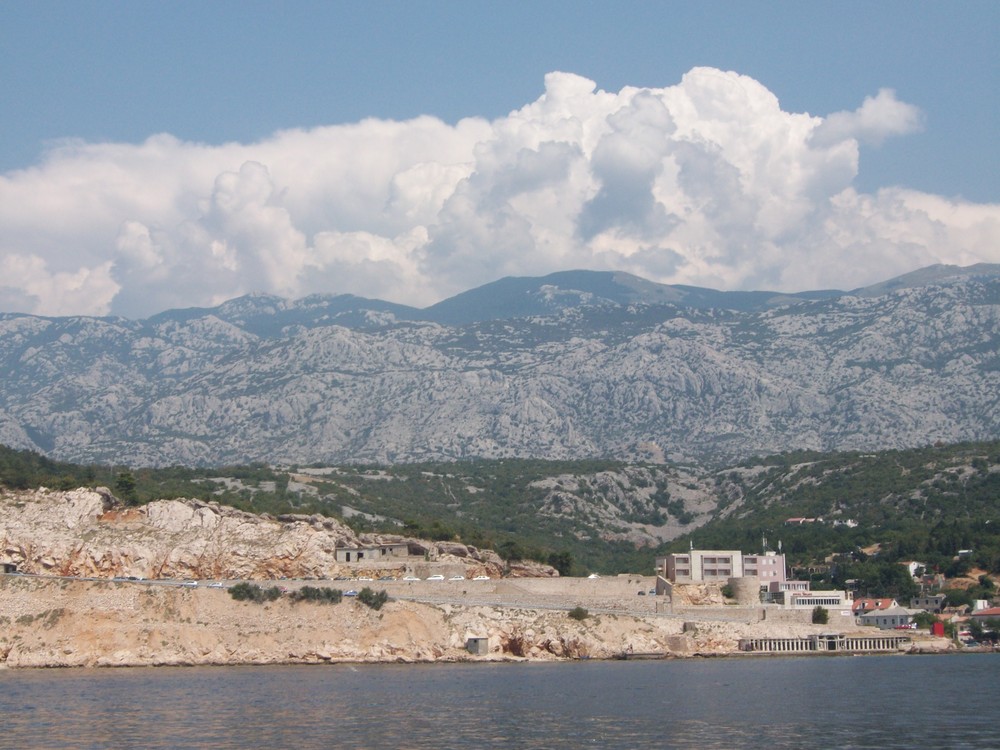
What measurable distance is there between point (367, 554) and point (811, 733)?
6050 centimetres

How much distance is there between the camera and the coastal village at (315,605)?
100812mm

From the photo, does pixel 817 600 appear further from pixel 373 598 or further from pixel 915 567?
pixel 373 598

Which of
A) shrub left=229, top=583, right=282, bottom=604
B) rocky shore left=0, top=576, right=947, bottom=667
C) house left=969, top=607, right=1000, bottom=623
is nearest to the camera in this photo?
rocky shore left=0, top=576, right=947, bottom=667

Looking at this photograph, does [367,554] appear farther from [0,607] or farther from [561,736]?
[561,736]

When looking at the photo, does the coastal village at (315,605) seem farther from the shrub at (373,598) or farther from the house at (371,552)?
the shrub at (373,598)

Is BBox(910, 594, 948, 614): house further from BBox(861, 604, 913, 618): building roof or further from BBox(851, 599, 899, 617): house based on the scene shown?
BBox(861, 604, 913, 618): building roof

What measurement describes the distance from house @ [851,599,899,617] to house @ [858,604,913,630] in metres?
1.25

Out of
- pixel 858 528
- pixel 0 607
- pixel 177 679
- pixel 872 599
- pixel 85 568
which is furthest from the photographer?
pixel 858 528

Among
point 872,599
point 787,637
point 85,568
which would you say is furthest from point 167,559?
point 872,599

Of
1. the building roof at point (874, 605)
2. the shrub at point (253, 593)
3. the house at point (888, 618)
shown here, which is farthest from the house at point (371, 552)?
the building roof at point (874, 605)

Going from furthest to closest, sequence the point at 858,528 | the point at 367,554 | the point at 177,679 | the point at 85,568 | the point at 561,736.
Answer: the point at 858,528, the point at 367,554, the point at 85,568, the point at 177,679, the point at 561,736

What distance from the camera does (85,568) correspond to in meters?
108

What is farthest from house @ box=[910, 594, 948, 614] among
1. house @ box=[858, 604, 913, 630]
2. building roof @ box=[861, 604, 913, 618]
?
house @ box=[858, 604, 913, 630]

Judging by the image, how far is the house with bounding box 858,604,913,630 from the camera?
132 meters
